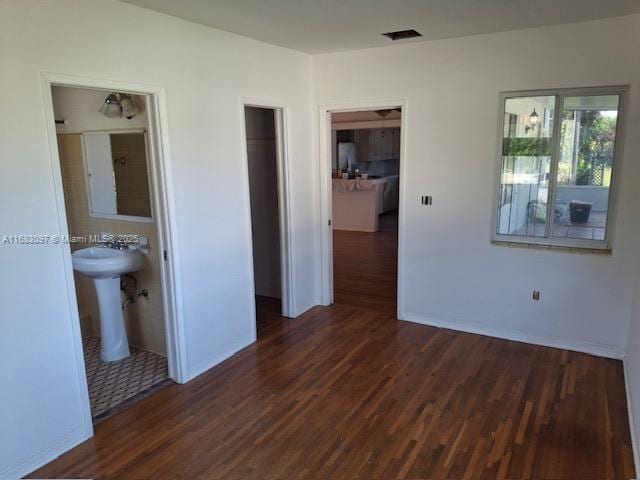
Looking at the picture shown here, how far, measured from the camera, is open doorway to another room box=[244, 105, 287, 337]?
4.94 meters

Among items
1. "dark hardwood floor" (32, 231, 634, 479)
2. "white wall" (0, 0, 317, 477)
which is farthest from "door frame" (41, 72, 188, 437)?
"dark hardwood floor" (32, 231, 634, 479)

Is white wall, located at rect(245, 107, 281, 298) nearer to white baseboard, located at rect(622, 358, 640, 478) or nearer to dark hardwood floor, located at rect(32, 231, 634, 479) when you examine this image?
dark hardwood floor, located at rect(32, 231, 634, 479)

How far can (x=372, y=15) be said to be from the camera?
3.17 metres

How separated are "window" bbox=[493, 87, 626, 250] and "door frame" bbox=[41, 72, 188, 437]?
8.74 ft

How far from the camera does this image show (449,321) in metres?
4.34

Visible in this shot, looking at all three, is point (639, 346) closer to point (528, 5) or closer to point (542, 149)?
point (542, 149)

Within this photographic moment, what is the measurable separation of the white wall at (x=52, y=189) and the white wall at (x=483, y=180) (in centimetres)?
110

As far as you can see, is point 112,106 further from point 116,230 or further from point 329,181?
point 329,181

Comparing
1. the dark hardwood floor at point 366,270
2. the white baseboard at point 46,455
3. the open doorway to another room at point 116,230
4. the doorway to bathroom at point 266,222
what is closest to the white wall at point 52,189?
the white baseboard at point 46,455

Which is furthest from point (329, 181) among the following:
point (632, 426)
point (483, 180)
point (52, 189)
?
point (632, 426)

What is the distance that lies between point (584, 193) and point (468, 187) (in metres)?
0.88

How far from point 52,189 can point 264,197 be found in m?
2.83

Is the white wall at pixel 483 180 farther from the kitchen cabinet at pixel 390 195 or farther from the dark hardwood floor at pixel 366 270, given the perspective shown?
the kitchen cabinet at pixel 390 195

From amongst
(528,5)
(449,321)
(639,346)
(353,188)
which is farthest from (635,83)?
(353,188)
